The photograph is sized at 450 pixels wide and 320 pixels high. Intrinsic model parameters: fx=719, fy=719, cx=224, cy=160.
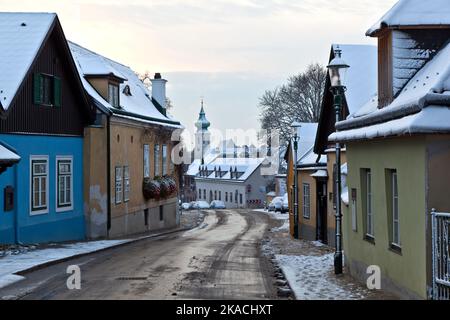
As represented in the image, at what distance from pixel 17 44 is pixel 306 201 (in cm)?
1558

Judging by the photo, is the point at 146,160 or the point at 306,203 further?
the point at 146,160

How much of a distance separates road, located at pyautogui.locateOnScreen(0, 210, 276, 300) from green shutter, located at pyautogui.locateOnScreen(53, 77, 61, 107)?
5.91m

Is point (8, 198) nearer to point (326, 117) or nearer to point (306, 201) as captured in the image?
point (326, 117)

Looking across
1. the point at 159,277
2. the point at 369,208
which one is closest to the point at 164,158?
the point at 159,277

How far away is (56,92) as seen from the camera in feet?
79.5

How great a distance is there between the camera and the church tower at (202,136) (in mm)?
125938

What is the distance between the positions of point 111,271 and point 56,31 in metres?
10.8

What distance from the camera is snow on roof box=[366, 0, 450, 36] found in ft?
39.3

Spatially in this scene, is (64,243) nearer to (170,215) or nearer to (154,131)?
(154,131)

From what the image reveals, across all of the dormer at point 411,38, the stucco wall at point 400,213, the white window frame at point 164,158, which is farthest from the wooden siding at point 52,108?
the white window frame at point 164,158

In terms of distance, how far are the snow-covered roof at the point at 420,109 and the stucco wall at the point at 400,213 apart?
1.06 ft

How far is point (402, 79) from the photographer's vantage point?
12.1m
